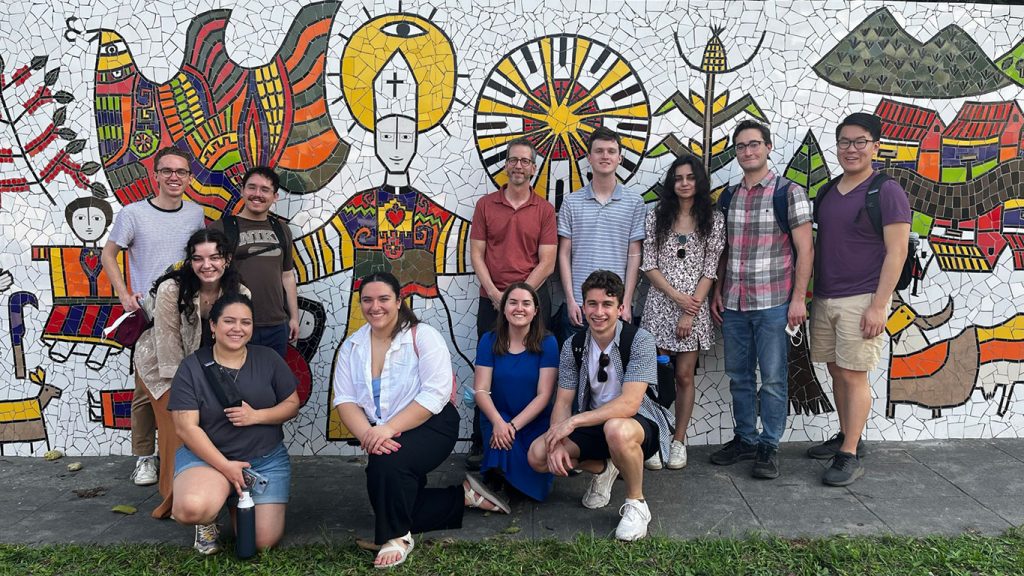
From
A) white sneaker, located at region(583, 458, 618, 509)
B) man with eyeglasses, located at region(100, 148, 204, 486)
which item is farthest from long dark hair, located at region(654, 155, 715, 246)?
man with eyeglasses, located at region(100, 148, 204, 486)

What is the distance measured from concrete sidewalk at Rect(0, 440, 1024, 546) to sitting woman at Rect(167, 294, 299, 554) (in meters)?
0.29

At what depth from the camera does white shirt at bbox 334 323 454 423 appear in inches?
141

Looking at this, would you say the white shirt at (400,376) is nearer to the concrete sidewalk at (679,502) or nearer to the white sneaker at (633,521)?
the concrete sidewalk at (679,502)

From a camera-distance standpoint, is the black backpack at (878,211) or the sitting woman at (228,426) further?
the black backpack at (878,211)

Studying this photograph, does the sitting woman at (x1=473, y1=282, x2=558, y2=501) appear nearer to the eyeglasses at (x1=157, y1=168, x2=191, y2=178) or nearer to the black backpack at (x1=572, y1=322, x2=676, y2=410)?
the black backpack at (x1=572, y1=322, x2=676, y2=410)

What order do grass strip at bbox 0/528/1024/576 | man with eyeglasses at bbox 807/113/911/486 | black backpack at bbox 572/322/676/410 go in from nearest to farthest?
grass strip at bbox 0/528/1024/576 < black backpack at bbox 572/322/676/410 < man with eyeglasses at bbox 807/113/911/486

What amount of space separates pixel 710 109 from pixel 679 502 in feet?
8.48

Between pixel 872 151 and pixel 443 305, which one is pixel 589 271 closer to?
pixel 443 305

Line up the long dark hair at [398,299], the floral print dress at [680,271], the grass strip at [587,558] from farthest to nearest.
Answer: the floral print dress at [680,271], the long dark hair at [398,299], the grass strip at [587,558]

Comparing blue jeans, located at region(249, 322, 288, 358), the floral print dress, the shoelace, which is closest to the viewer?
the shoelace

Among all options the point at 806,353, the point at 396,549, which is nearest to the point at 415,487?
the point at 396,549

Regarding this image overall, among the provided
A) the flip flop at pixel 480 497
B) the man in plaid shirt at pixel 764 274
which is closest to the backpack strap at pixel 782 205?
the man in plaid shirt at pixel 764 274

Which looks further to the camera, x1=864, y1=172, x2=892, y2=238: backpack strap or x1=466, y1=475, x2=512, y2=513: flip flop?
x1=864, y1=172, x2=892, y2=238: backpack strap

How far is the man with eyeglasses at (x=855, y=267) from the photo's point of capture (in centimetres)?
406
